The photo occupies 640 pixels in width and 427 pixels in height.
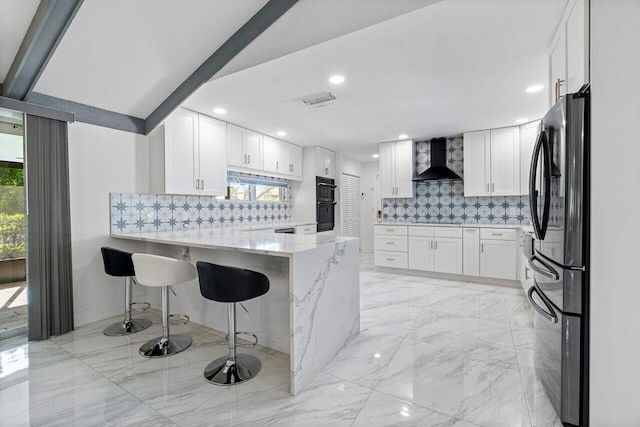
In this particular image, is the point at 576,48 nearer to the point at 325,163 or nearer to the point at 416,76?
the point at 416,76

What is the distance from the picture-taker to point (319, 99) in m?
3.21

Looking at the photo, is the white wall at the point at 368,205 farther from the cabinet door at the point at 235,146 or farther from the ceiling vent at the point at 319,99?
the ceiling vent at the point at 319,99

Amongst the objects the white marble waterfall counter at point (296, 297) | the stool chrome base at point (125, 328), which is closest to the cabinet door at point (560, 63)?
the white marble waterfall counter at point (296, 297)

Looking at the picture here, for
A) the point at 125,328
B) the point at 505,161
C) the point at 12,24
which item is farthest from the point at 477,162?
the point at 12,24

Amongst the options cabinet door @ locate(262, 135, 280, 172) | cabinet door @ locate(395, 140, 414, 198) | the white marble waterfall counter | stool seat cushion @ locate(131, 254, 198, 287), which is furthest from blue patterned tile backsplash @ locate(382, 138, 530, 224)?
stool seat cushion @ locate(131, 254, 198, 287)

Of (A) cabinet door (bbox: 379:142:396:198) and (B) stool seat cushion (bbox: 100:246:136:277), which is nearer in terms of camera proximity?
(B) stool seat cushion (bbox: 100:246:136:277)

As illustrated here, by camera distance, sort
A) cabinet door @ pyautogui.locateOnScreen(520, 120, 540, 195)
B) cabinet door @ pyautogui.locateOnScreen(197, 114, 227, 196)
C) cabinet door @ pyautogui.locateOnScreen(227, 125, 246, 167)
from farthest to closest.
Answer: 1. cabinet door @ pyautogui.locateOnScreen(520, 120, 540, 195)
2. cabinet door @ pyautogui.locateOnScreen(227, 125, 246, 167)
3. cabinet door @ pyautogui.locateOnScreen(197, 114, 227, 196)

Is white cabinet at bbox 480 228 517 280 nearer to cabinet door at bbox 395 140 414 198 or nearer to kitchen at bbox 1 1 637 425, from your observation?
kitchen at bbox 1 1 637 425

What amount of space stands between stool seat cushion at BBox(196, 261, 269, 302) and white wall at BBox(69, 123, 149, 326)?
1.85 meters

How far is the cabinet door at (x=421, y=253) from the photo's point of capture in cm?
477

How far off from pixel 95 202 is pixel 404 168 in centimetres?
440

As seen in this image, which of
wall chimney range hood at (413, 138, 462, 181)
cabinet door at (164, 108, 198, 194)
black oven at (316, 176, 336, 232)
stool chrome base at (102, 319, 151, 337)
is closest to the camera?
stool chrome base at (102, 319, 151, 337)

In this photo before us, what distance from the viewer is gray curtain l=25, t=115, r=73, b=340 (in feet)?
8.23

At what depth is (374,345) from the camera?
244 centimetres
